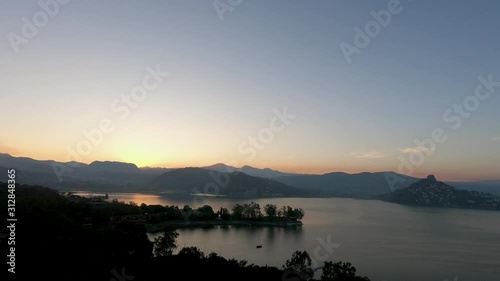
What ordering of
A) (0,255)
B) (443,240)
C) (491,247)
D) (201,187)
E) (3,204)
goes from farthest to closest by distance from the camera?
(201,187)
(443,240)
(491,247)
(3,204)
(0,255)

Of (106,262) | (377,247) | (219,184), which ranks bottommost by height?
(377,247)

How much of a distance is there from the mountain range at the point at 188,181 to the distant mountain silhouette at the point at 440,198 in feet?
33.5

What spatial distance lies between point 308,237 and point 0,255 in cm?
1649

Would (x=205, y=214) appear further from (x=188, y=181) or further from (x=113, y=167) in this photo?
(x=113, y=167)

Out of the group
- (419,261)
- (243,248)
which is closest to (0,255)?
(243,248)

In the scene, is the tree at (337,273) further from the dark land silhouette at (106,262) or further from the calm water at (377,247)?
the calm water at (377,247)

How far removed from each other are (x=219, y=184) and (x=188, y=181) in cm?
1027

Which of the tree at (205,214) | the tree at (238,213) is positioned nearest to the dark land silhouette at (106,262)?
the tree at (205,214)

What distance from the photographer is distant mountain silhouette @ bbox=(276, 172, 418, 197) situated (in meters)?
91.1

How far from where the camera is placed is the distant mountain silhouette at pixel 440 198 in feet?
188

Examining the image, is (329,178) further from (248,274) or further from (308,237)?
(248,274)

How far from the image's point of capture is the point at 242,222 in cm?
2500

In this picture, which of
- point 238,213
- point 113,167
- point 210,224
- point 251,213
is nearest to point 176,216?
point 210,224

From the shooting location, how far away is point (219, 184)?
70.2m
